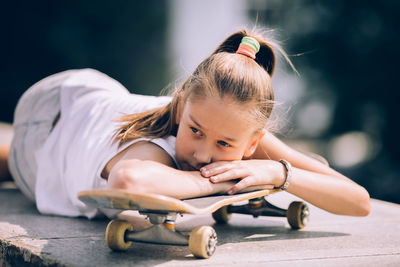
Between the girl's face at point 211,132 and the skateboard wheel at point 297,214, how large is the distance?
0.49 m

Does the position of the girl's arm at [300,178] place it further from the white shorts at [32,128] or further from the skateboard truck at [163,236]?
the white shorts at [32,128]

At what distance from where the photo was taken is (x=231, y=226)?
242cm

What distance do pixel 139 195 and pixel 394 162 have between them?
19.0 feet

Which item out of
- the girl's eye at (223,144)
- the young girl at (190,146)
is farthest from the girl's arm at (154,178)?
the girl's eye at (223,144)

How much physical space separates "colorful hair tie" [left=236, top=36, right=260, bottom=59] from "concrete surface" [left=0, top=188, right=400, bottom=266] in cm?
81

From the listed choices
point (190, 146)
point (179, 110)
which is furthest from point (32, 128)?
point (190, 146)

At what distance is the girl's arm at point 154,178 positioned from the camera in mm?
1614

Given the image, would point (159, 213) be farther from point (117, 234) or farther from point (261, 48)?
point (261, 48)

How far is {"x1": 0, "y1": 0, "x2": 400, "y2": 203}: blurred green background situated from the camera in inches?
263

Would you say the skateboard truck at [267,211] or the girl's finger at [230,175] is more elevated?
the girl's finger at [230,175]

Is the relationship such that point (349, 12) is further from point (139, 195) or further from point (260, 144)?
point (139, 195)

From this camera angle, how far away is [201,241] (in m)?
1.65

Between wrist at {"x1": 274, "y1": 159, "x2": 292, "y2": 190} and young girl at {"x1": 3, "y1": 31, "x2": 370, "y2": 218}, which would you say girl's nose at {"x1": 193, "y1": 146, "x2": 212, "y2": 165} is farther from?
wrist at {"x1": 274, "y1": 159, "x2": 292, "y2": 190}

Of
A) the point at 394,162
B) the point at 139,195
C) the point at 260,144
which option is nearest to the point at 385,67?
the point at 394,162
